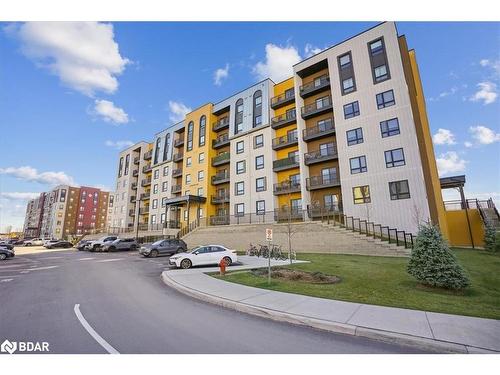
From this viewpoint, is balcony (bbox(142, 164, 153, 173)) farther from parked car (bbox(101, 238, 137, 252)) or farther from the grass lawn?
the grass lawn

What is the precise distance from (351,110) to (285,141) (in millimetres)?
7850

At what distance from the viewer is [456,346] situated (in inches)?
185

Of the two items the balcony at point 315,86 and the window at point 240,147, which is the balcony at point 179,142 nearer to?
the window at point 240,147

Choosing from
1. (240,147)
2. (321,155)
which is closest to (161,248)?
(240,147)

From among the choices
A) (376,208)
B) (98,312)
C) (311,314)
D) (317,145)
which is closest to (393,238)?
(376,208)

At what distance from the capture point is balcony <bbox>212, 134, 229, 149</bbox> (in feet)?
121

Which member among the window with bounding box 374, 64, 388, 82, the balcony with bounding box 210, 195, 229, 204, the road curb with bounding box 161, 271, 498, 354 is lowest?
the road curb with bounding box 161, 271, 498, 354

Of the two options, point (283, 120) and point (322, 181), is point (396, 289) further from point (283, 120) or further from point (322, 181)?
point (283, 120)

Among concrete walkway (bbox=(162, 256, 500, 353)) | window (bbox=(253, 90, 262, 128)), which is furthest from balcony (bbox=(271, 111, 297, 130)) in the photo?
concrete walkway (bbox=(162, 256, 500, 353))

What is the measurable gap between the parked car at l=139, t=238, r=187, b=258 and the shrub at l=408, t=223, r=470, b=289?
21.3 meters

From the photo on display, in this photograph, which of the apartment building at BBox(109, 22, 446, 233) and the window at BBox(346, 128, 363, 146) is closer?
the apartment building at BBox(109, 22, 446, 233)

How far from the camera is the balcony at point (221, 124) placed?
37.9 m

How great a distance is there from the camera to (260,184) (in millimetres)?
30969

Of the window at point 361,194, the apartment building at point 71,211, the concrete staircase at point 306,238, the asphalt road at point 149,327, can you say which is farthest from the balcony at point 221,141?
the apartment building at point 71,211
